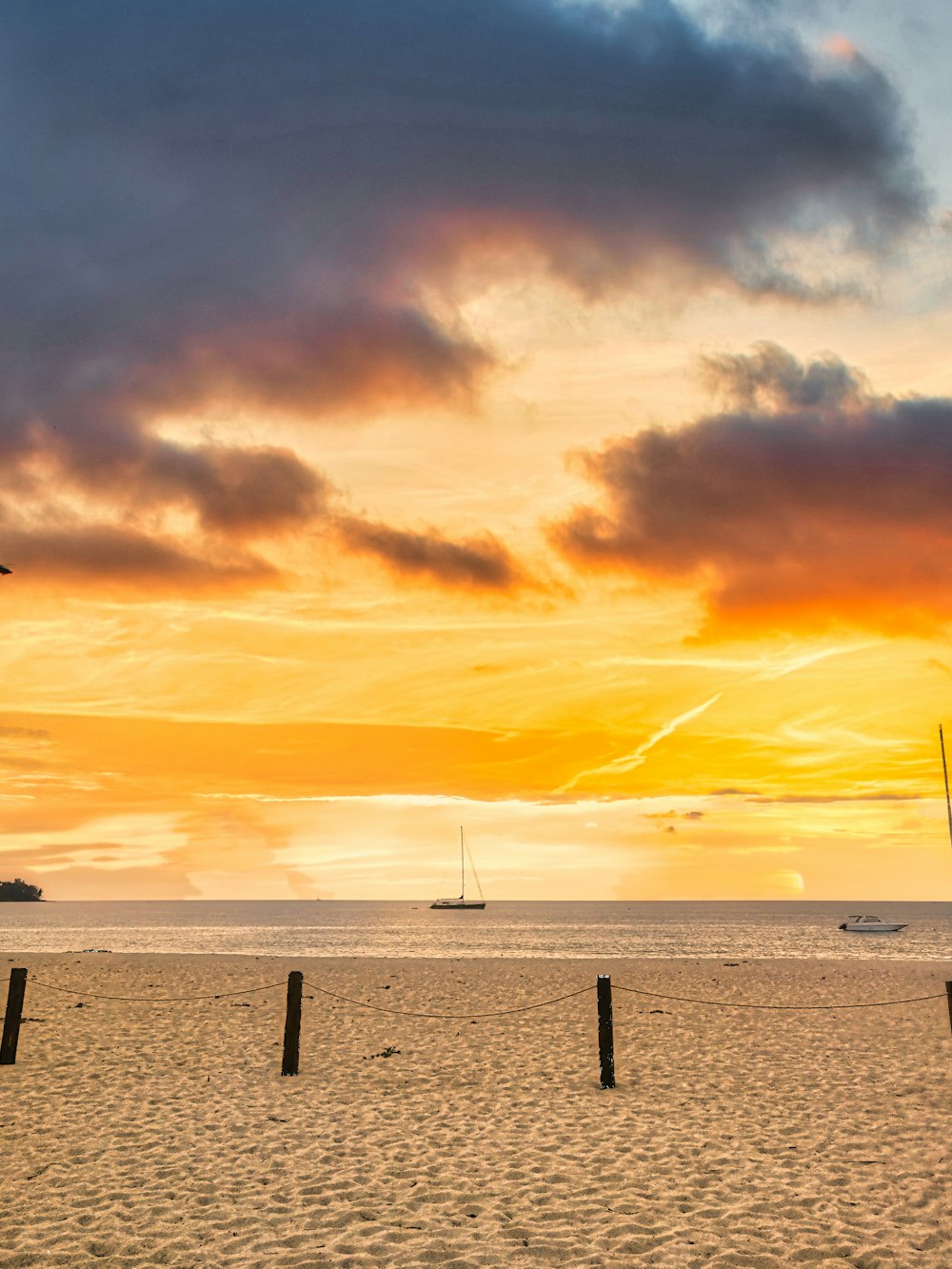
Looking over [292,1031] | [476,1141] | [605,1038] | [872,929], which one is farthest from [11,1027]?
[872,929]

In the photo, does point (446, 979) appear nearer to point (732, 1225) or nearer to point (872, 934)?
point (732, 1225)

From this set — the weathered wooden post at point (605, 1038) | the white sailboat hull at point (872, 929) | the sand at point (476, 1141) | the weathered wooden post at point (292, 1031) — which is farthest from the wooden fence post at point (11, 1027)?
the white sailboat hull at point (872, 929)

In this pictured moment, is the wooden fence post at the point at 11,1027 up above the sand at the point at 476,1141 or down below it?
above

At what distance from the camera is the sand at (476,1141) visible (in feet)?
27.4

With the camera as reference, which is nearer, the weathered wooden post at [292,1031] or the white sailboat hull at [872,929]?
the weathered wooden post at [292,1031]

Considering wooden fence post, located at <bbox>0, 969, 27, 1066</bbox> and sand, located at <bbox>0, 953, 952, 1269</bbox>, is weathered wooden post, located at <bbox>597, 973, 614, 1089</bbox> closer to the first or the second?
sand, located at <bbox>0, 953, 952, 1269</bbox>

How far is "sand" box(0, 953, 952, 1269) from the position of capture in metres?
8.36

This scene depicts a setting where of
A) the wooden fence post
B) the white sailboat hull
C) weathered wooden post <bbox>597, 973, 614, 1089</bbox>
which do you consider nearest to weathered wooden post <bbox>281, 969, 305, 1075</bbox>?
the wooden fence post

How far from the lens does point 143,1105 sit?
13.7m

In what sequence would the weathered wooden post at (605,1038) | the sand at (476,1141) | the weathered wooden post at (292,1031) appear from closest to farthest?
the sand at (476,1141) → the weathered wooden post at (605,1038) → the weathered wooden post at (292,1031)

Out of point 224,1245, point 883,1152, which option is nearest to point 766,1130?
point 883,1152

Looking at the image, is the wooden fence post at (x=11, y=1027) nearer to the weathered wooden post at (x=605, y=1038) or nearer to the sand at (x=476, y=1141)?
the sand at (x=476, y=1141)

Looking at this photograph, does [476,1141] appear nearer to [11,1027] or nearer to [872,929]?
[11,1027]

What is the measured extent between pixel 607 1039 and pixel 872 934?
101006 millimetres
